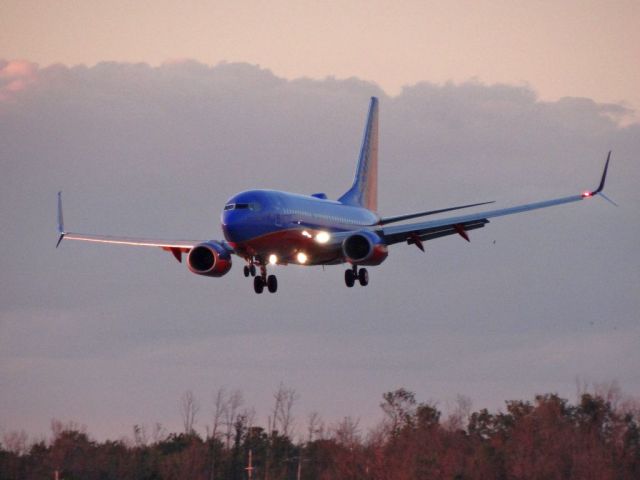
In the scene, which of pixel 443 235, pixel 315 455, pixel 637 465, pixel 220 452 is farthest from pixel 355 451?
pixel 443 235

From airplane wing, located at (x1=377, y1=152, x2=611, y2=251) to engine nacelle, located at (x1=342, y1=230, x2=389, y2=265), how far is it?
2.27 metres

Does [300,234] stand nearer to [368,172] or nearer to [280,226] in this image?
[280,226]

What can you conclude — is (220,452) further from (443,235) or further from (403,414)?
(443,235)

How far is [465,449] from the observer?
10625 cm

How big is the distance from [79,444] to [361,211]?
33346 mm

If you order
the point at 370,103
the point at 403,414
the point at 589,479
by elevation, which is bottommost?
the point at 589,479

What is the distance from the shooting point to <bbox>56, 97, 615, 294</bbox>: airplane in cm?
7100

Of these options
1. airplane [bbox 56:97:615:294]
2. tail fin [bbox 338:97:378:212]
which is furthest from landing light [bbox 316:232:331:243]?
tail fin [bbox 338:97:378:212]

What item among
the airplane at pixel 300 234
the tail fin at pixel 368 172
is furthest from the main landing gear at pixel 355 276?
the tail fin at pixel 368 172

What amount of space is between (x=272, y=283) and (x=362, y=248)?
5076mm

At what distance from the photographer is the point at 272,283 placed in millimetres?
→ 76938

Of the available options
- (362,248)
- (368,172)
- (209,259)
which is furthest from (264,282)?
(368,172)

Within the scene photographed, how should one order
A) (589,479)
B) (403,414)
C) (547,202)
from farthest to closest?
(403,414) < (589,479) < (547,202)

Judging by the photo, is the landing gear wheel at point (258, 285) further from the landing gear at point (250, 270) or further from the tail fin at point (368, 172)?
the tail fin at point (368, 172)
